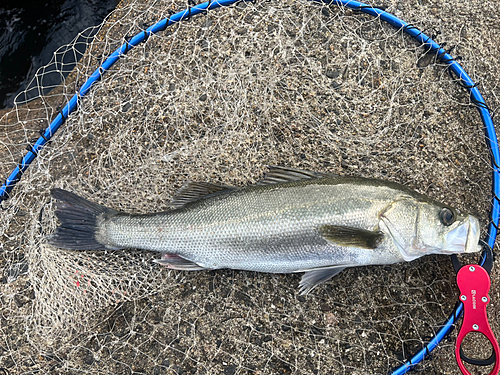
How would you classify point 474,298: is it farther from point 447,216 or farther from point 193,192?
point 193,192

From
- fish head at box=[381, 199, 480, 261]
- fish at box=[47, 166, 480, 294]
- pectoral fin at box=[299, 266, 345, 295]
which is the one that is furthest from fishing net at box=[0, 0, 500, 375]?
fish head at box=[381, 199, 480, 261]

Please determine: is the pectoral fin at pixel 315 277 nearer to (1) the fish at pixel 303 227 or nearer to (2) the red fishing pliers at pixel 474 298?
(1) the fish at pixel 303 227

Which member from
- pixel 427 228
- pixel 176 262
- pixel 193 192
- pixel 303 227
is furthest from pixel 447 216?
pixel 176 262

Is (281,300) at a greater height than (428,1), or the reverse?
(428,1)

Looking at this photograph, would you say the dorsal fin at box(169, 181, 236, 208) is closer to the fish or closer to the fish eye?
the fish

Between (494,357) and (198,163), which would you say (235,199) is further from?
(494,357)

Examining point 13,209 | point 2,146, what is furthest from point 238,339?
point 2,146

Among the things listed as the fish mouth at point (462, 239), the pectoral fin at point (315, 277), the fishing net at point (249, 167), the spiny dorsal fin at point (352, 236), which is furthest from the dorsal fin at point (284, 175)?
the fish mouth at point (462, 239)
